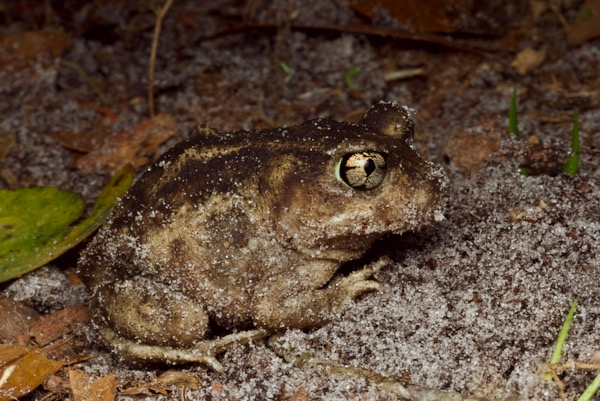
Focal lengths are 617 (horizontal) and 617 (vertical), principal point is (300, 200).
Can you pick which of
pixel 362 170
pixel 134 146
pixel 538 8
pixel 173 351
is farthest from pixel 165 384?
pixel 538 8

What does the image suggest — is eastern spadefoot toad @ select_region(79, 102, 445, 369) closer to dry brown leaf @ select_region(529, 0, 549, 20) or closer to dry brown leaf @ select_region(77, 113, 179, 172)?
dry brown leaf @ select_region(77, 113, 179, 172)

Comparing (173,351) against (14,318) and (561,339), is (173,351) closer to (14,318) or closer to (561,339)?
(14,318)

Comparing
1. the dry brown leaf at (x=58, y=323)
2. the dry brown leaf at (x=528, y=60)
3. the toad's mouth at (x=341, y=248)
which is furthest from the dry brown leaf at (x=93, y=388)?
the dry brown leaf at (x=528, y=60)

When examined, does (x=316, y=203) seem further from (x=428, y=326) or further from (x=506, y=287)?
(x=506, y=287)

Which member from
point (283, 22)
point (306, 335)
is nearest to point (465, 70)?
point (283, 22)

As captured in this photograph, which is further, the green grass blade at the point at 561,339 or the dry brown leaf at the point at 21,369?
the dry brown leaf at the point at 21,369

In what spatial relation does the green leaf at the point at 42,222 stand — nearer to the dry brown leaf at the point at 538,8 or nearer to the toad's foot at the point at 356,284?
the toad's foot at the point at 356,284
